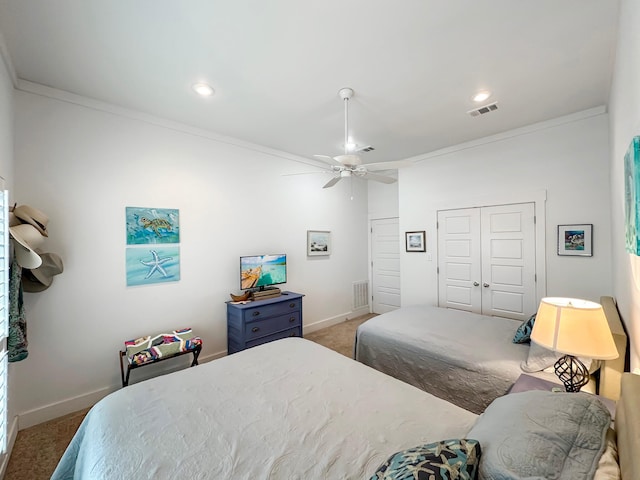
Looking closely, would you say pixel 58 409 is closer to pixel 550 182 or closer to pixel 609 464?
pixel 609 464

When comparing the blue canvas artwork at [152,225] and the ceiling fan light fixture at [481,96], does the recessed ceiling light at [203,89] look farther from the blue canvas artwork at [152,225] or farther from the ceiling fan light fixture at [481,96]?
the ceiling fan light fixture at [481,96]

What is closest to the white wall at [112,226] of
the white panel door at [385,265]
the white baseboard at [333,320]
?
the white baseboard at [333,320]

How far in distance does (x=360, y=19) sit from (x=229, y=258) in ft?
9.35

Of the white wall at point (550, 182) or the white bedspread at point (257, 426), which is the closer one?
the white bedspread at point (257, 426)

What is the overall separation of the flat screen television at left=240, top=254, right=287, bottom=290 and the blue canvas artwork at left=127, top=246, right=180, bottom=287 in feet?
2.51

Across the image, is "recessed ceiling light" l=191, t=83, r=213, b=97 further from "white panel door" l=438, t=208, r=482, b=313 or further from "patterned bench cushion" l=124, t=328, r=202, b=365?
"white panel door" l=438, t=208, r=482, b=313

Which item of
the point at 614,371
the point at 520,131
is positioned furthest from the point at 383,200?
the point at 614,371

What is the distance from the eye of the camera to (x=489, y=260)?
3.71 metres

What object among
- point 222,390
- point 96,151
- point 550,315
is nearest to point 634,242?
point 550,315

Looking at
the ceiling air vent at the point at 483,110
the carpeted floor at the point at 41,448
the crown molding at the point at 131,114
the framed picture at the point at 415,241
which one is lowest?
the carpeted floor at the point at 41,448

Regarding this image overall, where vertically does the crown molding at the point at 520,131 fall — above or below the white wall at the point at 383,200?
above

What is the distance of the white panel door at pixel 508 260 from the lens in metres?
3.40

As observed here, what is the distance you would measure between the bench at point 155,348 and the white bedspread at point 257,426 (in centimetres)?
100

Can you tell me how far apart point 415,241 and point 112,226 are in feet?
13.0
